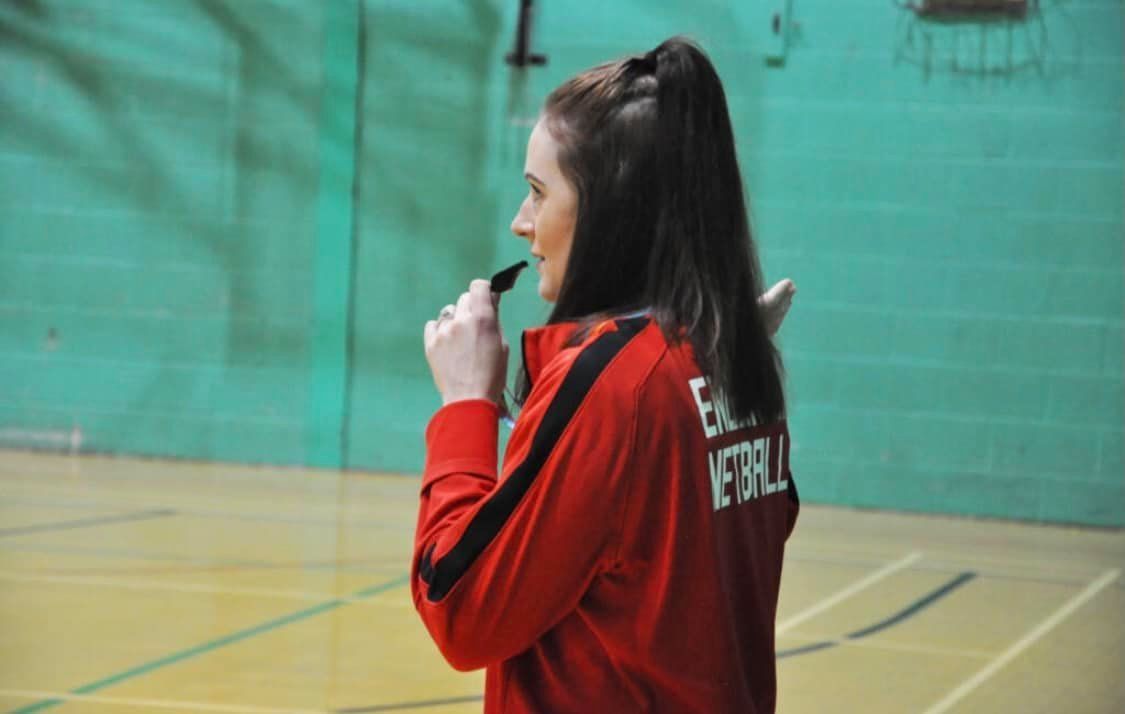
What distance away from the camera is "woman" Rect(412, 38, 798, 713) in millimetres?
1062

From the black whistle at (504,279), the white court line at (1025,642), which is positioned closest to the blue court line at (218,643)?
the white court line at (1025,642)

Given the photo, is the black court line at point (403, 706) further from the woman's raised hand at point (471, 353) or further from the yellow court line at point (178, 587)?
the woman's raised hand at point (471, 353)

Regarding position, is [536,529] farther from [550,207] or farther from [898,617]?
[898,617]

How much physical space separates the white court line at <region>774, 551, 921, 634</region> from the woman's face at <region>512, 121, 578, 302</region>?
351cm

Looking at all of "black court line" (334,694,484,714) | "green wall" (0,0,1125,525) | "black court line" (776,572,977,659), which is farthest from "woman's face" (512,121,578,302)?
"green wall" (0,0,1125,525)

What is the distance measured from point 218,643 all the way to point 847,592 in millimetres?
2355

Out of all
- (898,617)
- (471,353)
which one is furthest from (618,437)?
(898,617)

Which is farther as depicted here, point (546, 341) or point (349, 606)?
point (349, 606)

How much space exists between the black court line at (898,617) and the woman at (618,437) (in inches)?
129

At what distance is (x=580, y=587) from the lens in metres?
1.08

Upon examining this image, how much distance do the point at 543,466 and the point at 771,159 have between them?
259 inches

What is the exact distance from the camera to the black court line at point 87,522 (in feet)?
19.2

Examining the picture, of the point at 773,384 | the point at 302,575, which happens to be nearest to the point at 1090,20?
the point at 302,575

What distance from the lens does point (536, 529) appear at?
1057 mm
